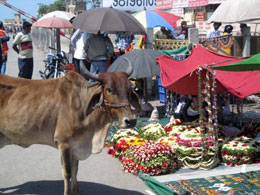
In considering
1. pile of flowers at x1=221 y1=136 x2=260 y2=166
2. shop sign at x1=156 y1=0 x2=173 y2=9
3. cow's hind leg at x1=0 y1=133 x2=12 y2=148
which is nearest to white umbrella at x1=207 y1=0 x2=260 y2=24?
pile of flowers at x1=221 y1=136 x2=260 y2=166

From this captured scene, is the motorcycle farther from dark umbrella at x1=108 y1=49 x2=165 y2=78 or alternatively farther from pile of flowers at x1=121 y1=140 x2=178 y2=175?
pile of flowers at x1=121 y1=140 x2=178 y2=175

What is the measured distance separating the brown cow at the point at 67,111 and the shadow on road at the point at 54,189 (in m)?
0.37

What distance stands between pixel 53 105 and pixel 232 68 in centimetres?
230

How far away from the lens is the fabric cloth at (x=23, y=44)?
10.8 metres

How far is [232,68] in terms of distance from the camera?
5105 millimetres

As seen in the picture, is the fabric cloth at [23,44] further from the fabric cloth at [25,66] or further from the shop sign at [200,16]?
the shop sign at [200,16]

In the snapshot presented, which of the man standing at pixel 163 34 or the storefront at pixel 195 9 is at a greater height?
the storefront at pixel 195 9

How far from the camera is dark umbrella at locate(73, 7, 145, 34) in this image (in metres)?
8.57

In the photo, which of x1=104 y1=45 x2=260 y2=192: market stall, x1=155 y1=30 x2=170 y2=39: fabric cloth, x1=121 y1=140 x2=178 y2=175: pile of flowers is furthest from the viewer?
x1=155 y1=30 x2=170 y2=39: fabric cloth

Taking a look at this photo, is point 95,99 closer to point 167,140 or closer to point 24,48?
point 167,140

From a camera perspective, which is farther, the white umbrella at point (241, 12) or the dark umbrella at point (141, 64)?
the dark umbrella at point (141, 64)

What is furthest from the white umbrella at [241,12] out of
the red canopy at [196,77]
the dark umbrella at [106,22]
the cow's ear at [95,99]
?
the cow's ear at [95,99]

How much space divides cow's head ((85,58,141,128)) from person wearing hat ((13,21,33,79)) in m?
6.80

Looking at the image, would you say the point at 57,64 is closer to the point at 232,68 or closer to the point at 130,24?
the point at 130,24
